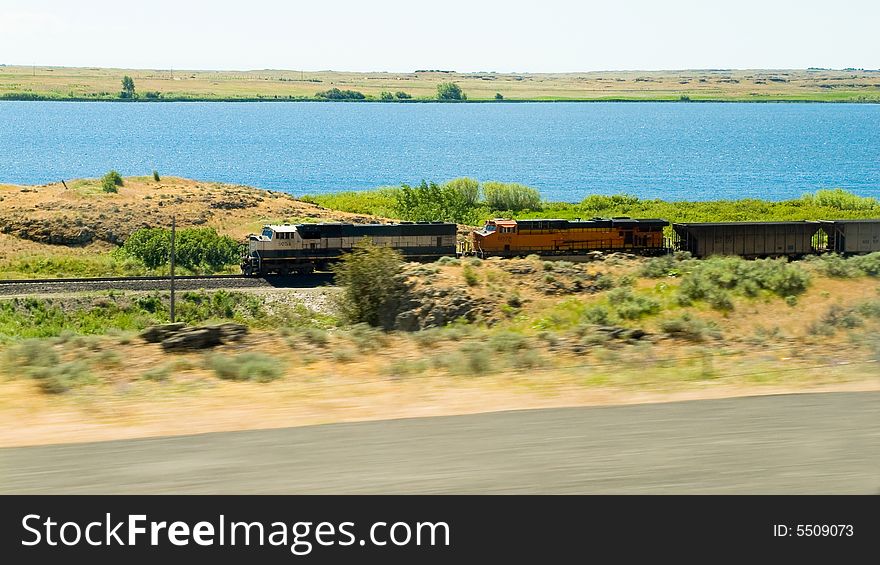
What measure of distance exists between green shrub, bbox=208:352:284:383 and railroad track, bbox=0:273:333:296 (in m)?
33.4

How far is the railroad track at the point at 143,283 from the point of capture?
43906 millimetres

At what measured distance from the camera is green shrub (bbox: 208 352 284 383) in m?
12.2

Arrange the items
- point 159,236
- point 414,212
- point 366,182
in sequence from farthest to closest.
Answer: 1. point 366,182
2. point 414,212
3. point 159,236

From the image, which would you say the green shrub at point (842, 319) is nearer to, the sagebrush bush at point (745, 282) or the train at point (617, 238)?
the sagebrush bush at point (745, 282)

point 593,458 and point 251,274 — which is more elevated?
point 593,458

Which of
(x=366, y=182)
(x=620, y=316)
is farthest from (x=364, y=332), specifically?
(x=366, y=182)

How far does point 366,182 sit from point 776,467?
432 feet

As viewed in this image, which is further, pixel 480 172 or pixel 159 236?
pixel 480 172

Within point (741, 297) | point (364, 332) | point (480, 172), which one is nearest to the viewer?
point (364, 332)

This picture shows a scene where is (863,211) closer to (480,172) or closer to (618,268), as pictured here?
(618,268)

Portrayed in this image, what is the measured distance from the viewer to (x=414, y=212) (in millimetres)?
77375

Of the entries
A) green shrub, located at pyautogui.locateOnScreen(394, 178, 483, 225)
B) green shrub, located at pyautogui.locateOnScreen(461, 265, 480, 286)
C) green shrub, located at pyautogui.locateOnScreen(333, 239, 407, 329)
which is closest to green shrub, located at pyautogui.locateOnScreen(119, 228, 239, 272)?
green shrub, located at pyautogui.locateOnScreen(394, 178, 483, 225)

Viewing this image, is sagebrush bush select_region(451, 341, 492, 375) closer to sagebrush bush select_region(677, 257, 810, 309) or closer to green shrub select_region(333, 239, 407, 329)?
sagebrush bush select_region(677, 257, 810, 309)

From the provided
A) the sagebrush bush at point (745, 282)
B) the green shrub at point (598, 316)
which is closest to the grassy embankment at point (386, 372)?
the green shrub at point (598, 316)
